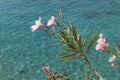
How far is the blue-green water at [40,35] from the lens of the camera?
35.9 ft

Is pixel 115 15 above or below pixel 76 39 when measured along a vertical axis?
below

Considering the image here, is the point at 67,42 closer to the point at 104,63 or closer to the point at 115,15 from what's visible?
the point at 104,63

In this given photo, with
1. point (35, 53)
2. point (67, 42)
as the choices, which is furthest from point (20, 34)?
point (67, 42)

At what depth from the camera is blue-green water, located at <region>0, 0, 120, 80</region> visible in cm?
1094

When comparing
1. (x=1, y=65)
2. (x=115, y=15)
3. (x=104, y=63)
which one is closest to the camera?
(x=104, y=63)

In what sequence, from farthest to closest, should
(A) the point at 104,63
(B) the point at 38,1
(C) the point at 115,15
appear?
1. (B) the point at 38,1
2. (C) the point at 115,15
3. (A) the point at 104,63

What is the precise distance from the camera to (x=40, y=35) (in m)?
14.0

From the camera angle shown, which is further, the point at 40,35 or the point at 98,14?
the point at 98,14

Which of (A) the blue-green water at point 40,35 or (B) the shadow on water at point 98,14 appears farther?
(B) the shadow on water at point 98,14

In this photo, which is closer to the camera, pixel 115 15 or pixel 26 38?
pixel 26 38

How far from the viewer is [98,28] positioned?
14.0 m

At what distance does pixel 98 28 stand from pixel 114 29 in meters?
0.84

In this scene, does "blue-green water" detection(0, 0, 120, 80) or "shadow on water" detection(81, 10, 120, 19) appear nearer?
"blue-green water" detection(0, 0, 120, 80)

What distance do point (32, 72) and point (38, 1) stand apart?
27.4 feet
